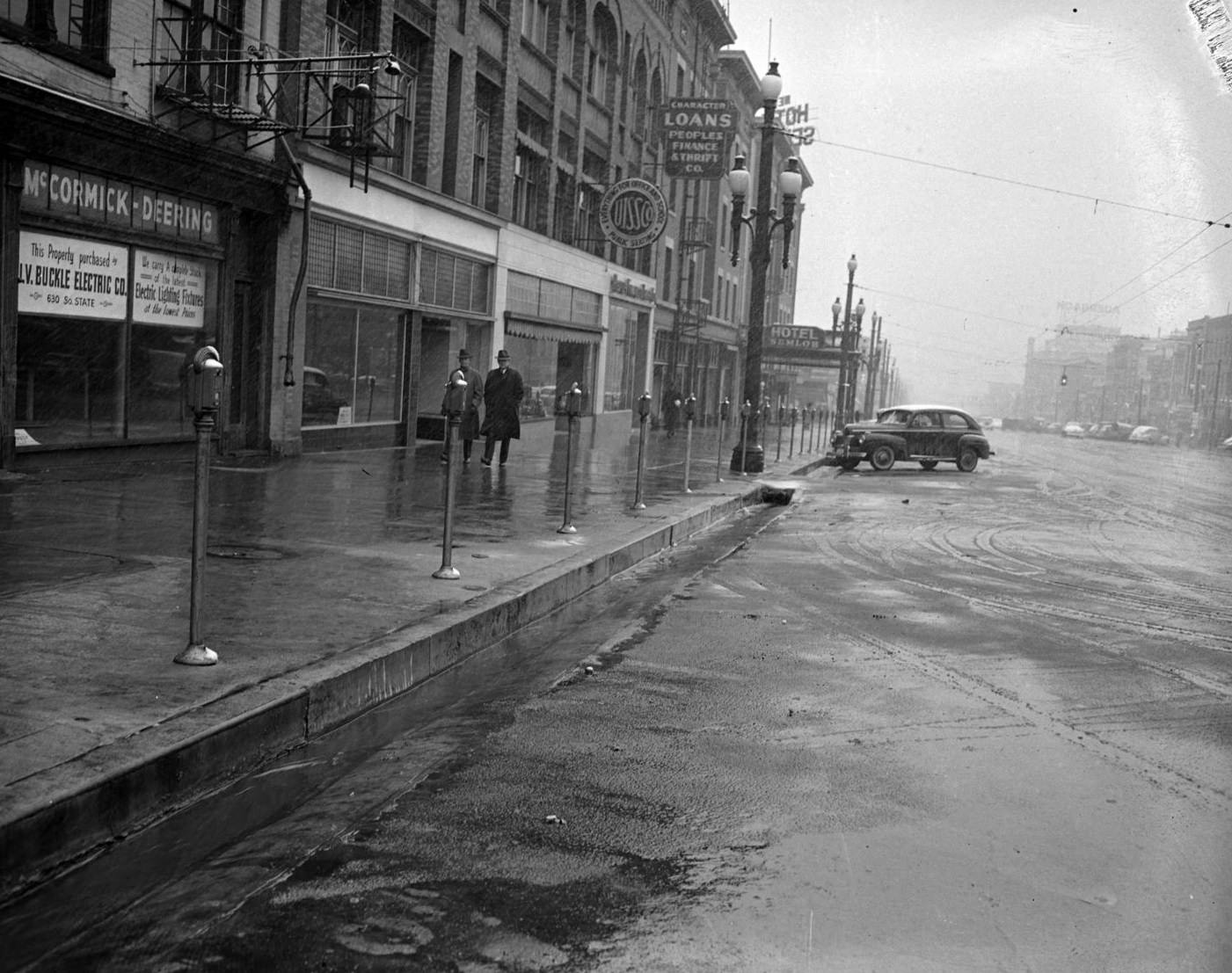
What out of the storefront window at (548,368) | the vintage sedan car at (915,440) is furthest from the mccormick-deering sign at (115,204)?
the vintage sedan car at (915,440)

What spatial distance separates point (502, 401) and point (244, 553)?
31.4ft

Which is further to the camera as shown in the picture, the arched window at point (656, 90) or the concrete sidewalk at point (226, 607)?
the arched window at point (656, 90)

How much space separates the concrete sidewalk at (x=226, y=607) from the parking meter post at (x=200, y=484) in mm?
107

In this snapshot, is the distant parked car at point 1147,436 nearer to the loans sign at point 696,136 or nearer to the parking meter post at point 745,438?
the loans sign at point 696,136

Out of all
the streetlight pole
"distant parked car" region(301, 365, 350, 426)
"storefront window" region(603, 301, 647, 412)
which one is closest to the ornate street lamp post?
"storefront window" region(603, 301, 647, 412)

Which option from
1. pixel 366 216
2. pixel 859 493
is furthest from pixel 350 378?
pixel 859 493

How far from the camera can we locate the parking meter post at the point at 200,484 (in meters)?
5.45

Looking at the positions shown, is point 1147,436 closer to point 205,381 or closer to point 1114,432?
point 1114,432

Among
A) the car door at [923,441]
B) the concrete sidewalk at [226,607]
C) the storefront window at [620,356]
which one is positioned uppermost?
the storefront window at [620,356]

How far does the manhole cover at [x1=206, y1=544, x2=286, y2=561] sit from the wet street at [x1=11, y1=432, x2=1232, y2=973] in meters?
2.05

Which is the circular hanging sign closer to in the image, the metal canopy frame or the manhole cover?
the metal canopy frame

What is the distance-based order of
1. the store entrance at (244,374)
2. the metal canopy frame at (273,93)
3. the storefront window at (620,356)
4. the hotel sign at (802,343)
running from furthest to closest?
the hotel sign at (802,343)
the storefront window at (620,356)
the store entrance at (244,374)
the metal canopy frame at (273,93)

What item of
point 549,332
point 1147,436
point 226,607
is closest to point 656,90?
point 549,332

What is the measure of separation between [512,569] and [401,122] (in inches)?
567
